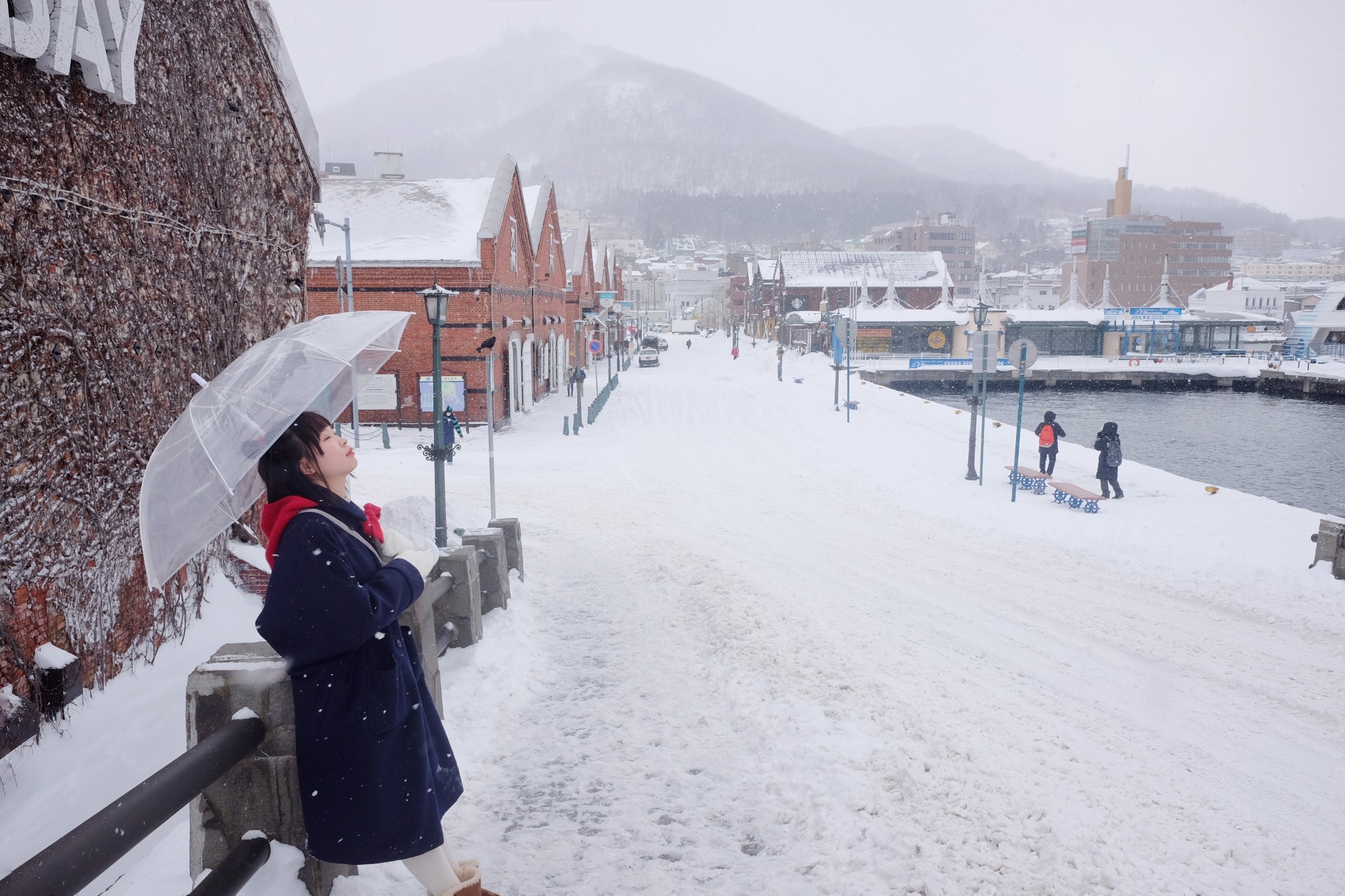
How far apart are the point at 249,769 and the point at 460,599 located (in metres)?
3.32

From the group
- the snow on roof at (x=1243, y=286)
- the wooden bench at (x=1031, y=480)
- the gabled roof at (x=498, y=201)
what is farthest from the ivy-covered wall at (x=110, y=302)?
the snow on roof at (x=1243, y=286)

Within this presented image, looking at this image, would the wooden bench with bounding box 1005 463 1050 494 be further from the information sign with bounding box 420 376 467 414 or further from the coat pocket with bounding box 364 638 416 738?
the information sign with bounding box 420 376 467 414

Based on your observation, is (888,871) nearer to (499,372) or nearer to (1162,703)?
(1162,703)

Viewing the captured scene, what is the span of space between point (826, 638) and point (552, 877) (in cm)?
402

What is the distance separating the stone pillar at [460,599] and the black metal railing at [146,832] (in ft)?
10.7

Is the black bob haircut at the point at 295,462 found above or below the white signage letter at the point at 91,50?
below

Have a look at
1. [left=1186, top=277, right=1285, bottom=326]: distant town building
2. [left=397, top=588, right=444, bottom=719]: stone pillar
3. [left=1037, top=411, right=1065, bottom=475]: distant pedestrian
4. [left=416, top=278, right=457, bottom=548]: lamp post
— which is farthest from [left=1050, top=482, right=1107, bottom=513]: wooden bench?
[left=1186, top=277, right=1285, bottom=326]: distant town building

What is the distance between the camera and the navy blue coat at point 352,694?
2.68 meters

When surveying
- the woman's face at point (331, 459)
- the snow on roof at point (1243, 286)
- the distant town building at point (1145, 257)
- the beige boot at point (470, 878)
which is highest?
the distant town building at point (1145, 257)

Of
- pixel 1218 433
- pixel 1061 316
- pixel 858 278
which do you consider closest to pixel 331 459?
pixel 1218 433

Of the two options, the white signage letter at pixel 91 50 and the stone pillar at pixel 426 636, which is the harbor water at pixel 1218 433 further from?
the white signage letter at pixel 91 50

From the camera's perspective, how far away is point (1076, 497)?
13.5 m

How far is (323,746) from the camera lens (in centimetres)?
287

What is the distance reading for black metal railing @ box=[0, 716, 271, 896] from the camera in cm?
213
